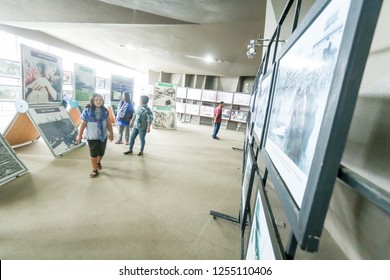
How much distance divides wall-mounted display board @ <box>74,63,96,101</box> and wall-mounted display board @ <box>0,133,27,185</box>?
254 cm

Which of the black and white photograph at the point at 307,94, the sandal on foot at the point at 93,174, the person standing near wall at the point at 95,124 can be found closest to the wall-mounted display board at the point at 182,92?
the person standing near wall at the point at 95,124

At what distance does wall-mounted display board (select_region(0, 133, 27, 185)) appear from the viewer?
2604mm

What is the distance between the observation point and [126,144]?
16.8 feet

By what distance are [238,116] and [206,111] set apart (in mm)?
1844

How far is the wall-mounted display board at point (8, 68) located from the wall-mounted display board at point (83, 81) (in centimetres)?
413

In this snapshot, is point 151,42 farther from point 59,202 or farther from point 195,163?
point 59,202

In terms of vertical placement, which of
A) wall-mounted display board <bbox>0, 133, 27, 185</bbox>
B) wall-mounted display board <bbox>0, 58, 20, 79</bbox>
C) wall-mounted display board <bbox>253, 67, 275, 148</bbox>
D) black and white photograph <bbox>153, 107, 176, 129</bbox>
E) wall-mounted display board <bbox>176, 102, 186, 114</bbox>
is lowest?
wall-mounted display board <bbox>0, 133, 27, 185</bbox>

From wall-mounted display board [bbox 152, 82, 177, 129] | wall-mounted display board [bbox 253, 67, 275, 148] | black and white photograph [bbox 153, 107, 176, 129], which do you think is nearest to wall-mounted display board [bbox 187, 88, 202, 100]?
wall-mounted display board [bbox 152, 82, 177, 129]

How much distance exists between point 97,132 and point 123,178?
2.67ft

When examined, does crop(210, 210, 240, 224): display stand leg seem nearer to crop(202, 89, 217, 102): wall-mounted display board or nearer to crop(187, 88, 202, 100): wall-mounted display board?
crop(202, 89, 217, 102): wall-mounted display board

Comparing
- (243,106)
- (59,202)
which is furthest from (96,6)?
(243,106)

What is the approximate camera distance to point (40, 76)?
379cm

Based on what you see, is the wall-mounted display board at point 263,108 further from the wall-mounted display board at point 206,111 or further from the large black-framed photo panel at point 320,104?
the wall-mounted display board at point 206,111

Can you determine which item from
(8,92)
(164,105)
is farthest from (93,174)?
(8,92)
